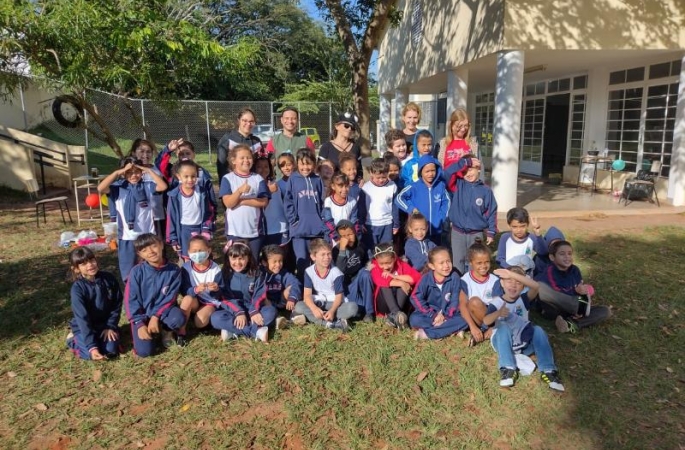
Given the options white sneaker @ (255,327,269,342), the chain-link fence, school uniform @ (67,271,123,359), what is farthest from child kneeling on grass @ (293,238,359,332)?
the chain-link fence

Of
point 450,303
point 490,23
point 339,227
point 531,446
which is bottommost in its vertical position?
point 531,446

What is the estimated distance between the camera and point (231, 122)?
20.6 m

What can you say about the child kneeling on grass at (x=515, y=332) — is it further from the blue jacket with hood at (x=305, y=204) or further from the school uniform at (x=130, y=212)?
the school uniform at (x=130, y=212)

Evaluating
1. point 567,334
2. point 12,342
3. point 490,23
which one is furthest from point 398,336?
point 490,23

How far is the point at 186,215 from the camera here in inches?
175

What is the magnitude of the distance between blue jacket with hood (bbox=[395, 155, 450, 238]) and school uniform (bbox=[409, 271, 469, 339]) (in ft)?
2.73

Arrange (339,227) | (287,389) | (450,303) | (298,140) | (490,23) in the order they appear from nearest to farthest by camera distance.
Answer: (287,389)
(450,303)
(339,227)
(298,140)
(490,23)

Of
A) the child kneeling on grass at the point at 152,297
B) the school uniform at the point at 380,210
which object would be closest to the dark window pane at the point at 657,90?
the school uniform at the point at 380,210

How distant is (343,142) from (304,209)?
2.94 ft

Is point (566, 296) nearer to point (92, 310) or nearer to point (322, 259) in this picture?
point (322, 259)

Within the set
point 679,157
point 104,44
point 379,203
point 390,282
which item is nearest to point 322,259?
point 390,282

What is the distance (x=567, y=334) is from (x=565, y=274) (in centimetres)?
51

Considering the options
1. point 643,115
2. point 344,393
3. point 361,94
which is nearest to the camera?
point 344,393

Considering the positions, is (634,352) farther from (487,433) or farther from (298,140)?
(298,140)
